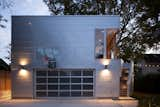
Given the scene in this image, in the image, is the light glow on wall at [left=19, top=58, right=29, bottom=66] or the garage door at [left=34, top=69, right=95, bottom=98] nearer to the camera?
the light glow on wall at [left=19, top=58, right=29, bottom=66]

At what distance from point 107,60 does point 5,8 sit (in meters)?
13.3

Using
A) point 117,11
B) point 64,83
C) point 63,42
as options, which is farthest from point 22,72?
point 117,11

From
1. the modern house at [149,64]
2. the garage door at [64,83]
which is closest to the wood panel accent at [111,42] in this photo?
the garage door at [64,83]

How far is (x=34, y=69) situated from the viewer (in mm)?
26281

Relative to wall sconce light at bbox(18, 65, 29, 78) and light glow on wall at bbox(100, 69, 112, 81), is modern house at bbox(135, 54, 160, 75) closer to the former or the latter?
light glow on wall at bbox(100, 69, 112, 81)

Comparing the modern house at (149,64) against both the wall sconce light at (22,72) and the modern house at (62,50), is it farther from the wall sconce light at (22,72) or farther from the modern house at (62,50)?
the wall sconce light at (22,72)

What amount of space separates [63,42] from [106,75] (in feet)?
12.0

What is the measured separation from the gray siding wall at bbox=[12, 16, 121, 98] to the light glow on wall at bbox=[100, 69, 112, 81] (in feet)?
0.70

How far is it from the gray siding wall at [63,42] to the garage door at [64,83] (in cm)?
46

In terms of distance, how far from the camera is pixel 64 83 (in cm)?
2639

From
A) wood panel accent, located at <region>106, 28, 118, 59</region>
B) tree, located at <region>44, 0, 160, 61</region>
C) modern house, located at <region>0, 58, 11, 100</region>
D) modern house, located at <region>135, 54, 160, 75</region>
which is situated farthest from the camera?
modern house, located at <region>135, 54, 160, 75</region>

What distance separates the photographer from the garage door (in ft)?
86.3

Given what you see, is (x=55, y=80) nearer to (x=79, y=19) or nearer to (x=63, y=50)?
(x=63, y=50)

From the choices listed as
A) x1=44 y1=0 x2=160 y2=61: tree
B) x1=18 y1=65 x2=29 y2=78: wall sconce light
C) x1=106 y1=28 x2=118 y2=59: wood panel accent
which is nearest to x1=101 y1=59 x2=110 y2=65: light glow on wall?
x1=106 y1=28 x2=118 y2=59: wood panel accent
